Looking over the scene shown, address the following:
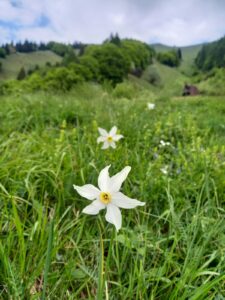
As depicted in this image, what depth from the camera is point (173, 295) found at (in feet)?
3.03

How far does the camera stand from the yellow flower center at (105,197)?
75 cm

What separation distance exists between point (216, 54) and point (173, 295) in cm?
4118

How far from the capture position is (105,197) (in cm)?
75

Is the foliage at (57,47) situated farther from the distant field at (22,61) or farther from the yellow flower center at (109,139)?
the yellow flower center at (109,139)

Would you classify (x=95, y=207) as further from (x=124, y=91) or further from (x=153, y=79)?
(x=153, y=79)

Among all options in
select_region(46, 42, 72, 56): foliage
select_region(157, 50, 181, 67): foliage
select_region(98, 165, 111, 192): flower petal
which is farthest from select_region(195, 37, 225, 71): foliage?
select_region(46, 42, 72, 56): foliage

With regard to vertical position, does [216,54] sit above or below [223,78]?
above

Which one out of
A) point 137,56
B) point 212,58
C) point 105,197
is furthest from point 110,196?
point 212,58

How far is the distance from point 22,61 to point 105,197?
71729mm

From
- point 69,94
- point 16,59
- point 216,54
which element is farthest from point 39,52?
point 69,94

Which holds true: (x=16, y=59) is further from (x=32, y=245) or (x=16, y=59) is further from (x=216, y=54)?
(x=32, y=245)

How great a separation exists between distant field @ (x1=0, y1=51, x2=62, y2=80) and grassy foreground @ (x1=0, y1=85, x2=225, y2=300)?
2250 inches

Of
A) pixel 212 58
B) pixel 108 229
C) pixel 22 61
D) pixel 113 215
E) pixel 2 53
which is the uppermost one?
pixel 2 53

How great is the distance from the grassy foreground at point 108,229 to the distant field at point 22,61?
5716 cm
